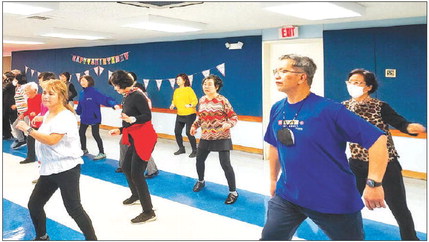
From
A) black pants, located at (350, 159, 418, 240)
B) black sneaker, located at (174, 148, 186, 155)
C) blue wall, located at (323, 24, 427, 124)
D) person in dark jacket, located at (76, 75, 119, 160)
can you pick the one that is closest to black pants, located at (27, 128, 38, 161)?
person in dark jacket, located at (76, 75, 119, 160)

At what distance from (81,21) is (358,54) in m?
4.04

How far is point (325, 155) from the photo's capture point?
2070 millimetres

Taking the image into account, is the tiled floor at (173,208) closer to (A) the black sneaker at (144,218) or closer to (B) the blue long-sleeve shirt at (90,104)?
(A) the black sneaker at (144,218)

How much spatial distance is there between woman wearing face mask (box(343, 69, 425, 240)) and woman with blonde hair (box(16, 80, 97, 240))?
2116mm

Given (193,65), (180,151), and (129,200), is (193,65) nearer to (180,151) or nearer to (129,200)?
(180,151)

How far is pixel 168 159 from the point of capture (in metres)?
6.60

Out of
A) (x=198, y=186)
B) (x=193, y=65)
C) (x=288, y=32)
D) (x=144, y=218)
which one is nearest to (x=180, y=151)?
(x=193, y=65)

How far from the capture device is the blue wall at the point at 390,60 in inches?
201

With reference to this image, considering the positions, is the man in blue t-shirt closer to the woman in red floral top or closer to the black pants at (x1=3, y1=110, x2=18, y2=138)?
the woman in red floral top

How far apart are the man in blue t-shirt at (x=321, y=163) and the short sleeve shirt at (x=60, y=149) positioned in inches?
59.7

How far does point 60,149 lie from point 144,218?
124cm

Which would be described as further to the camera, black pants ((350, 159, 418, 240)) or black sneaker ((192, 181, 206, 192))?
black sneaker ((192, 181, 206, 192))

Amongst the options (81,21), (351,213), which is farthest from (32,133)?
(81,21)

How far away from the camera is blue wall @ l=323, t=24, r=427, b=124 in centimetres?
511
